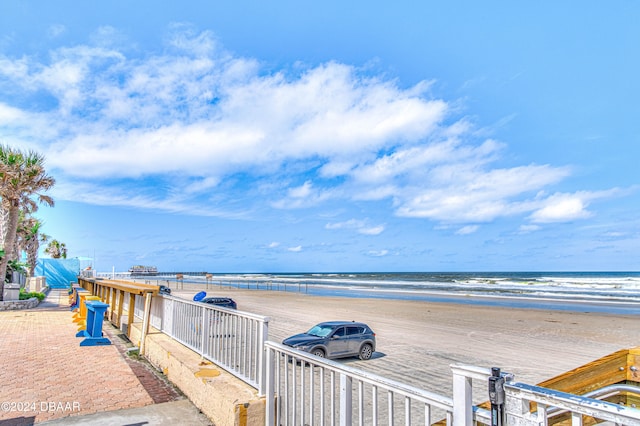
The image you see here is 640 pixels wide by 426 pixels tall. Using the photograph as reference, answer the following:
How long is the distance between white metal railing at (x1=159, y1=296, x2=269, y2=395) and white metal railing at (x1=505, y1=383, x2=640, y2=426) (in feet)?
9.92

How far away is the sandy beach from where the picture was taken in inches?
421

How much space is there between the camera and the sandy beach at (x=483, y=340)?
10.7 meters

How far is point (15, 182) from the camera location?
2077cm

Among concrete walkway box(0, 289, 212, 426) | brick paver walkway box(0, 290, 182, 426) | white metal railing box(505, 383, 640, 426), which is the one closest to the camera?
white metal railing box(505, 383, 640, 426)

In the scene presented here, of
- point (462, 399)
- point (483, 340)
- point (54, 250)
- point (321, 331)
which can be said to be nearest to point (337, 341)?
point (321, 331)

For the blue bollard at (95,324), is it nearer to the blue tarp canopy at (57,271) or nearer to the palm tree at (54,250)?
the blue tarp canopy at (57,271)

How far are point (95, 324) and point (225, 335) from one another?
642cm

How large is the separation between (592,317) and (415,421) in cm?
→ 2442

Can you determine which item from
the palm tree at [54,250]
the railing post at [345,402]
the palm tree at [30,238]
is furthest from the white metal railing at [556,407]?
the palm tree at [54,250]

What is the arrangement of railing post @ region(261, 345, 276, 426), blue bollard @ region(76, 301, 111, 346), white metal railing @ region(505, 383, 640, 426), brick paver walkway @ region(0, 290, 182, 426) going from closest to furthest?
white metal railing @ region(505, 383, 640, 426) → railing post @ region(261, 345, 276, 426) → brick paver walkway @ region(0, 290, 182, 426) → blue bollard @ region(76, 301, 111, 346)

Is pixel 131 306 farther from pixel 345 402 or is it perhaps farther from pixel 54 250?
pixel 54 250

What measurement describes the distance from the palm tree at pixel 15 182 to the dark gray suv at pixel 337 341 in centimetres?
1717

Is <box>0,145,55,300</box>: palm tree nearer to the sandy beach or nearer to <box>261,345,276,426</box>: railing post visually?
the sandy beach

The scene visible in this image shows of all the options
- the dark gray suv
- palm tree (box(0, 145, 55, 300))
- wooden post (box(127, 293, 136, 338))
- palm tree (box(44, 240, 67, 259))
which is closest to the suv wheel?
the dark gray suv
